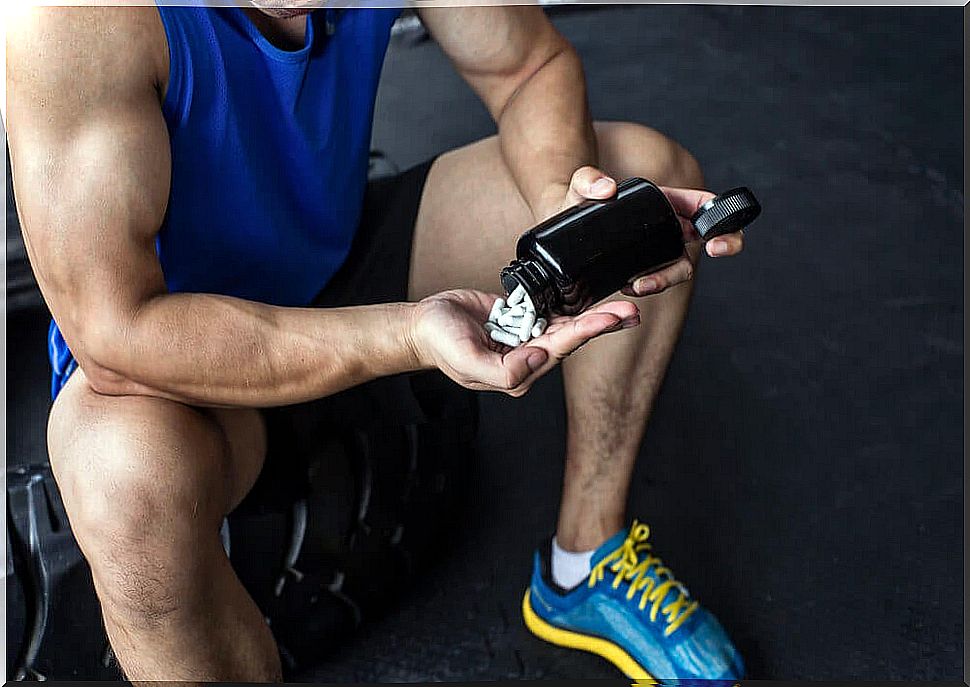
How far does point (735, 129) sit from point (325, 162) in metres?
0.96

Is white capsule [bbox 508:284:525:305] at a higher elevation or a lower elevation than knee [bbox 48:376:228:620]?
higher

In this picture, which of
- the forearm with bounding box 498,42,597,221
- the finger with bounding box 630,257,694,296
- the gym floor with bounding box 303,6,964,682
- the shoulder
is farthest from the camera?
the gym floor with bounding box 303,6,964,682

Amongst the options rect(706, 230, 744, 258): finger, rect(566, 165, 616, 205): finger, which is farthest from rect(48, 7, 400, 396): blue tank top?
rect(706, 230, 744, 258): finger

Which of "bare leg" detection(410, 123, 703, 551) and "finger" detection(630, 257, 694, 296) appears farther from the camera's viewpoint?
"bare leg" detection(410, 123, 703, 551)

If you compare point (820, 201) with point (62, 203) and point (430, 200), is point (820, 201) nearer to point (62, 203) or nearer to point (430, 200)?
point (430, 200)

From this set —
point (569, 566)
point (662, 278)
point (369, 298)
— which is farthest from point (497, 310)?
point (569, 566)

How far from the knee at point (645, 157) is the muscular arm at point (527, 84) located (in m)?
0.02

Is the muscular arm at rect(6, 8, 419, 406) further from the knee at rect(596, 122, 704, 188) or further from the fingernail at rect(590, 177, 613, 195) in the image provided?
the knee at rect(596, 122, 704, 188)

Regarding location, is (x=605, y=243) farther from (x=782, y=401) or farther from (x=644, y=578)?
(x=782, y=401)

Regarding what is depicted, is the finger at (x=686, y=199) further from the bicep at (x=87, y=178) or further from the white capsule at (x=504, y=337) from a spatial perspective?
the bicep at (x=87, y=178)

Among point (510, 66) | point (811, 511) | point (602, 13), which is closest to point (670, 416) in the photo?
point (811, 511)

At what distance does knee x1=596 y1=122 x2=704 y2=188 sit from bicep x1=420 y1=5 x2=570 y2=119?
0.09 m

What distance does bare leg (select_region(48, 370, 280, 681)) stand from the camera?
27.9 inches

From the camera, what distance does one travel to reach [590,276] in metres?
0.71
